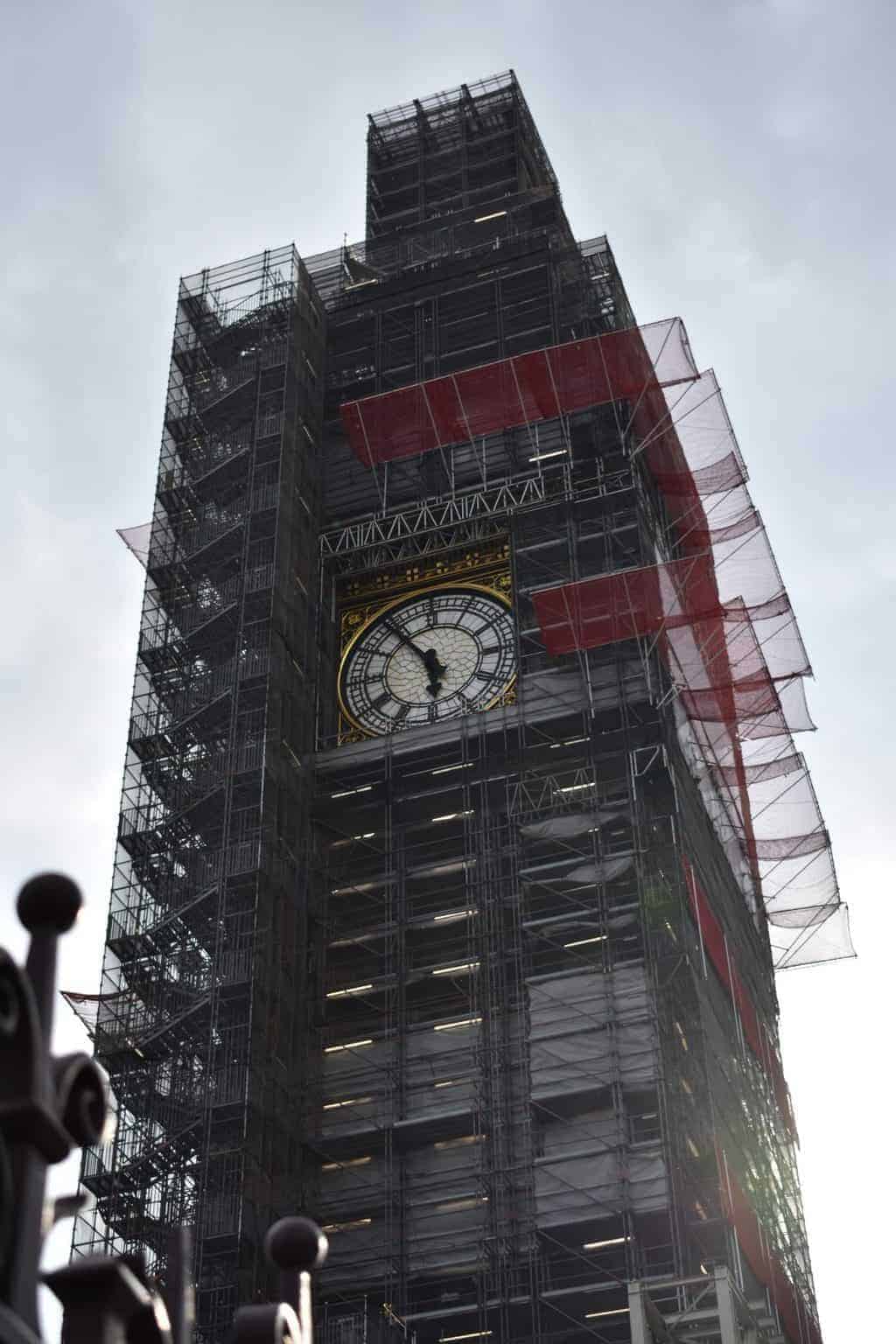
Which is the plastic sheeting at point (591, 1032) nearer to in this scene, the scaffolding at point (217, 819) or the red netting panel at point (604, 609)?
the scaffolding at point (217, 819)

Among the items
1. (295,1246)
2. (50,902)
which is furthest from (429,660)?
(50,902)

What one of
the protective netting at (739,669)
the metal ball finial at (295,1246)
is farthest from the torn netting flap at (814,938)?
the metal ball finial at (295,1246)

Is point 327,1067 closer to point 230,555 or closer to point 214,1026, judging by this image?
point 214,1026

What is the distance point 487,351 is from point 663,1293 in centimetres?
2394

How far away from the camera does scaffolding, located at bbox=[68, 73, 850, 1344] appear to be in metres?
35.3

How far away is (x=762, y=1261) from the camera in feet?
127

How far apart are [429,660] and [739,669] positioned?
21.4 ft

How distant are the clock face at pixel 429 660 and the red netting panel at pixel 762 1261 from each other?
10.6 m

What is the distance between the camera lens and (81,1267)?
607 centimetres

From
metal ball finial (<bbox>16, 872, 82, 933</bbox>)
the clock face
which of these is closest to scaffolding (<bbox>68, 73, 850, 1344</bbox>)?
the clock face

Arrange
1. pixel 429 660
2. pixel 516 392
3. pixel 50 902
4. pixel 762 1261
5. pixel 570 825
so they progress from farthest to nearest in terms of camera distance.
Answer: pixel 516 392 < pixel 429 660 < pixel 570 825 < pixel 762 1261 < pixel 50 902

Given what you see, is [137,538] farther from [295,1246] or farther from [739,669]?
[295,1246]

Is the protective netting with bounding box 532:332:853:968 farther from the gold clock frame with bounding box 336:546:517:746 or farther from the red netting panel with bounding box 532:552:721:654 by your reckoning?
the gold clock frame with bounding box 336:546:517:746

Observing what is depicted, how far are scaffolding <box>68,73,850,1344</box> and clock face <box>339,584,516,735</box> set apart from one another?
0.54 metres
